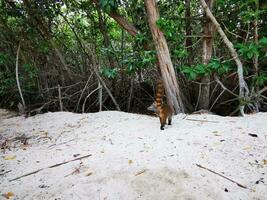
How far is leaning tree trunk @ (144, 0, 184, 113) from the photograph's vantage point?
380 cm

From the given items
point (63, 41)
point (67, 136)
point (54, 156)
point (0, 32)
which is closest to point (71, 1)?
point (63, 41)

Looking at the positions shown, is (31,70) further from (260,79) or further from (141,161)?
(260,79)

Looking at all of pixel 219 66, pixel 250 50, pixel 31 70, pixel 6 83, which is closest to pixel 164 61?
pixel 219 66

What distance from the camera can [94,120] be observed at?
12.7 ft

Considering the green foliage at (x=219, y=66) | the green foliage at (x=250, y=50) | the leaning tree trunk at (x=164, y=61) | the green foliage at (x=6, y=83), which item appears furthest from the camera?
the green foliage at (x=6, y=83)

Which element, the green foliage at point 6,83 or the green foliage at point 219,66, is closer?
the green foliage at point 219,66

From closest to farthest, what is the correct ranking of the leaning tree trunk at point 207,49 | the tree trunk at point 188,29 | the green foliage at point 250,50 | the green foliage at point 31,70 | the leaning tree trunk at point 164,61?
the green foliage at point 250,50, the leaning tree trunk at point 164,61, the leaning tree trunk at point 207,49, the tree trunk at point 188,29, the green foliage at point 31,70

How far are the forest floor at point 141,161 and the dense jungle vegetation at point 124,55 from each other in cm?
89

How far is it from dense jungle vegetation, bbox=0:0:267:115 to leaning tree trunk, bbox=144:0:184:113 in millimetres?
29

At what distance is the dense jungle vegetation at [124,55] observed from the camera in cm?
391

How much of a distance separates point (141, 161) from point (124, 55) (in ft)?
8.47

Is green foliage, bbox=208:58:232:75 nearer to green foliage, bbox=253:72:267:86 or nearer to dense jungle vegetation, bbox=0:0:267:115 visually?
dense jungle vegetation, bbox=0:0:267:115

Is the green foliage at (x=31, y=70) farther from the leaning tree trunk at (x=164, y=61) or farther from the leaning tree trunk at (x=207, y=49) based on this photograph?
the leaning tree trunk at (x=207, y=49)

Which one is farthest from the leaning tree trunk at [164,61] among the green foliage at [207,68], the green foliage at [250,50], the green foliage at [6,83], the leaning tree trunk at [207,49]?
the green foliage at [6,83]
